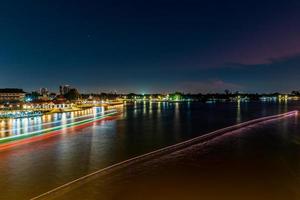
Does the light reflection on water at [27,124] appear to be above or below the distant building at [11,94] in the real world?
below

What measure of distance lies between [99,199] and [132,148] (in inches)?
441

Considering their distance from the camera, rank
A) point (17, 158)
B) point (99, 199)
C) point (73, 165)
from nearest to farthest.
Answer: point (99, 199), point (73, 165), point (17, 158)

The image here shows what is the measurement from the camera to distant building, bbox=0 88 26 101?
5791 inches

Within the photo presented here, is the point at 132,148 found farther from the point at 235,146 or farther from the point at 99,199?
the point at 99,199

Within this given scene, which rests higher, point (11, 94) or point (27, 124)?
point (11, 94)

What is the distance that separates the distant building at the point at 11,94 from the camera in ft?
483

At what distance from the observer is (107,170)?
13438 millimetres

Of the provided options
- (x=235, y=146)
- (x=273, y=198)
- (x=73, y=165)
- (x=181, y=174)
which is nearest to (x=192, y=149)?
(x=235, y=146)

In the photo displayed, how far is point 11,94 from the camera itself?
15062 centimetres

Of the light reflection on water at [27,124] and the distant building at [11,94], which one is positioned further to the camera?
the distant building at [11,94]

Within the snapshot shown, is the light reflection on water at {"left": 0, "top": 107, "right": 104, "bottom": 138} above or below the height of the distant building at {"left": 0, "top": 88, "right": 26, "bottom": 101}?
below

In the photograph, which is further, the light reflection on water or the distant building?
the distant building

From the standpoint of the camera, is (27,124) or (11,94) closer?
(27,124)

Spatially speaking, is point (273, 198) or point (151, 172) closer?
point (273, 198)
